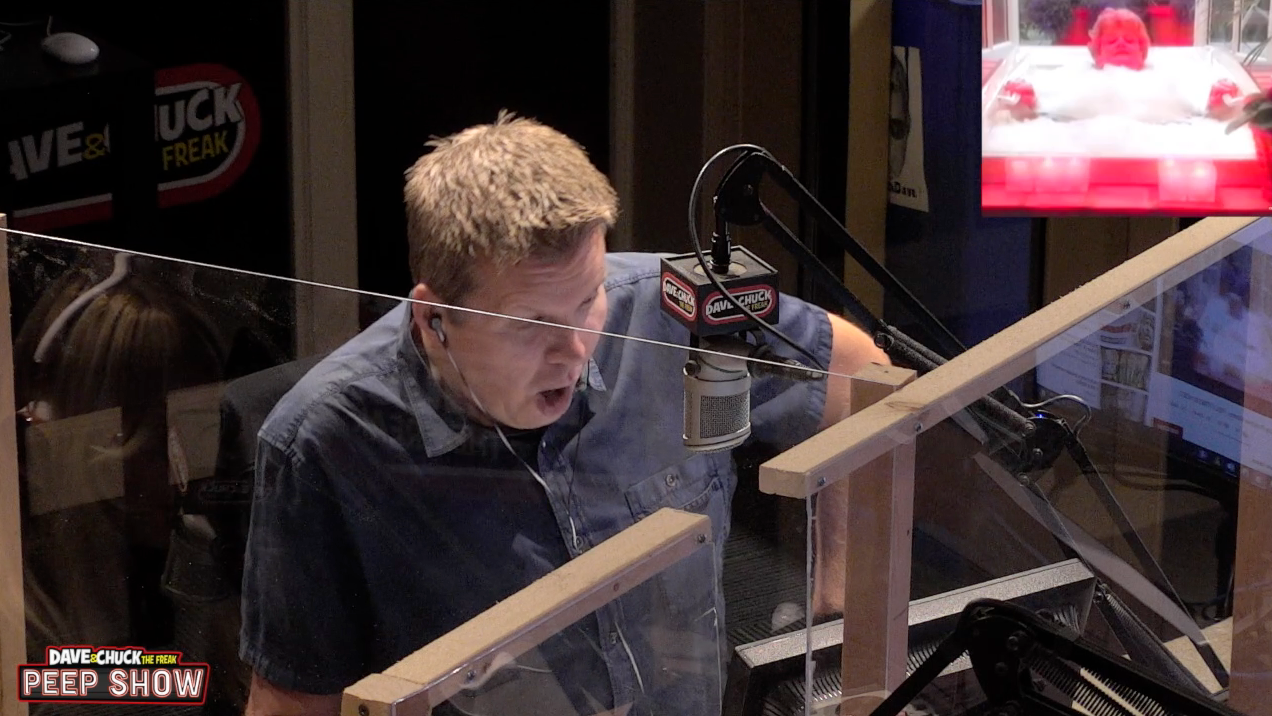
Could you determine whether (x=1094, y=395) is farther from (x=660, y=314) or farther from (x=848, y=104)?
(x=848, y=104)

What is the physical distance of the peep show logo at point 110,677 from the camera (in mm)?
1231

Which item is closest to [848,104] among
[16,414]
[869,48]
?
[869,48]

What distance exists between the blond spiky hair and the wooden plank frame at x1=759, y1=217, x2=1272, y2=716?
0.43 metres

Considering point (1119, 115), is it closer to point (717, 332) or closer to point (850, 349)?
point (850, 349)

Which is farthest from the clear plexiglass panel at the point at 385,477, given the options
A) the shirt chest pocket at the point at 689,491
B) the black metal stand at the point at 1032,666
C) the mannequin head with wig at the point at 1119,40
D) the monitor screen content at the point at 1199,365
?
the mannequin head with wig at the point at 1119,40

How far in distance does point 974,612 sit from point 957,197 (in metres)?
2.31

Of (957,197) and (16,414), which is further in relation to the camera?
(957,197)

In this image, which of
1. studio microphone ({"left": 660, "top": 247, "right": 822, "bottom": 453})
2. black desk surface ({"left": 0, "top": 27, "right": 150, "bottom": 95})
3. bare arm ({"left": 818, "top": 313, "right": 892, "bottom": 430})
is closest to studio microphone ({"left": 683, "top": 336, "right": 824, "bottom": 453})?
studio microphone ({"left": 660, "top": 247, "right": 822, "bottom": 453})

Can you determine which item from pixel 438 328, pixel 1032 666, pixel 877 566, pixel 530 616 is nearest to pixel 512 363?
pixel 438 328

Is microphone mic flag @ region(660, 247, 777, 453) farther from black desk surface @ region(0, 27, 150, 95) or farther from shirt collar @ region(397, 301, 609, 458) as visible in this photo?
black desk surface @ region(0, 27, 150, 95)

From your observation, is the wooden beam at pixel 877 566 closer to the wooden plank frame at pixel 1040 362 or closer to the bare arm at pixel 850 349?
the wooden plank frame at pixel 1040 362

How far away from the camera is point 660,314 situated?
143 cm

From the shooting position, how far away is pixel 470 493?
3.76ft

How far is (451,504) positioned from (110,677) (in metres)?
0.32
